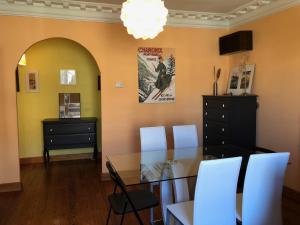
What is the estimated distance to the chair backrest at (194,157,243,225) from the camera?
6.07 feet

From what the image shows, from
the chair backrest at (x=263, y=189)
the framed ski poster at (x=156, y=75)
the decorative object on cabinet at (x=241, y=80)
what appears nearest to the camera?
the chair backrest at (x=263, y=189)

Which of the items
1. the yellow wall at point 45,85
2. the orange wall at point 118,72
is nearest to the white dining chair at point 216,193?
the orange wall at point 118,72

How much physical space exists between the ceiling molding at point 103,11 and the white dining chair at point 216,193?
2673mm

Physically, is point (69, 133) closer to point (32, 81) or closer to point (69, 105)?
point (69, 105)

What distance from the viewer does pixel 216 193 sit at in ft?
6.32

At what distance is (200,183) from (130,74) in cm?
281

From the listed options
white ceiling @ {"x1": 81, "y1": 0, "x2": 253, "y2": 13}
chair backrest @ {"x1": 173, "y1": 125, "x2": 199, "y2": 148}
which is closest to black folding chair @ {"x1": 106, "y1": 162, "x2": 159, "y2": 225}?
chair backrest @ {"x1": 173, "y1": 125, "x2": 199, "y2": 148}

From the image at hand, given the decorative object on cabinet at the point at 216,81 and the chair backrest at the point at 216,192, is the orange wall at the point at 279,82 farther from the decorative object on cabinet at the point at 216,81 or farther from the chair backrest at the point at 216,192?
the chair backrest at the point at 216,192

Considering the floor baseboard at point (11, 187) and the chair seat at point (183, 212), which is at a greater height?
the chair seat at point (183, 212)

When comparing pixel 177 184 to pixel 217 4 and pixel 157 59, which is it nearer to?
pixel 157 59

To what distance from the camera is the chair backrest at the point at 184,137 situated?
11.6ft

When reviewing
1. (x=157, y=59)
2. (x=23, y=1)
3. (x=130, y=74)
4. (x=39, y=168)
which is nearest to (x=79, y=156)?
(x=39, y=168)

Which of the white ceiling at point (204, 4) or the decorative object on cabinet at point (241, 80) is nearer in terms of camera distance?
the white ceiling at point (204, 4)

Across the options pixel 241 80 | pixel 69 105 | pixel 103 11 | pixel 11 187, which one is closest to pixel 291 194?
pixel 241 80
